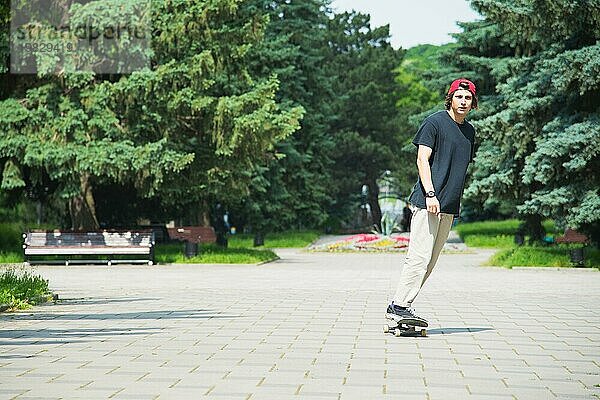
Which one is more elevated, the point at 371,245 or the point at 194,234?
the point at 194,234

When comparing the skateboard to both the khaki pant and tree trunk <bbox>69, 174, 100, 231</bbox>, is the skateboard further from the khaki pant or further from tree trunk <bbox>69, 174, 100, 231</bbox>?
tree trunk <bbox>69, 174, 100, 231</bbox>

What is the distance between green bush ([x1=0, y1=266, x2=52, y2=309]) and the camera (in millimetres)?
12211

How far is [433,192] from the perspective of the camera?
927 cm

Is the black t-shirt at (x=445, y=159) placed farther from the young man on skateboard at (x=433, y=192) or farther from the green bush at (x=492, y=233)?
the green bush at (x=492, y=233)

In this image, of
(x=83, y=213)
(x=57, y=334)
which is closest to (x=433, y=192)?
(x=57, y=334)

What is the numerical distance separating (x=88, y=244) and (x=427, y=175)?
18.4m

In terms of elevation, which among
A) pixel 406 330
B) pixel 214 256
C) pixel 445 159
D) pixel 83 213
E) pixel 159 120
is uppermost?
pixel 159 120

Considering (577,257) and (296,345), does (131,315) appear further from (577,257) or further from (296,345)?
(577,257)

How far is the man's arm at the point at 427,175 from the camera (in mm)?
9203

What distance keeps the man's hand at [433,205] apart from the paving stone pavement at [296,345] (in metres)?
1.16

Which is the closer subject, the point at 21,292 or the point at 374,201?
the point at 21,292

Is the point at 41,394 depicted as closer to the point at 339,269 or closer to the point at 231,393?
the point at 231,393

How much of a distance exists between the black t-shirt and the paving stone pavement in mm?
1272

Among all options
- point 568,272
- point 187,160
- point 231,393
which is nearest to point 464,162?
point 231,393
